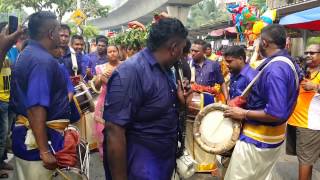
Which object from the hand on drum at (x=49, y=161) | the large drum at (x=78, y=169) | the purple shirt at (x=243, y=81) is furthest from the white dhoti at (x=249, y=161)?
the hand on drum at (x=49, y=161)

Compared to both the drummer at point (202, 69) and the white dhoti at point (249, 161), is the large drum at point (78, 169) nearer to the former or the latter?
the white dhoti at point (249, 161)

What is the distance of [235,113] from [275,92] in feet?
1.43

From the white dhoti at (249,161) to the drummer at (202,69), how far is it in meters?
2.35

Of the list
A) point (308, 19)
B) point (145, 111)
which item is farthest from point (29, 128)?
point (308, 19)

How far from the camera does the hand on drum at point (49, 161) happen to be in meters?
2.76

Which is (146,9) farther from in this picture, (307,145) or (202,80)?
(307,145)

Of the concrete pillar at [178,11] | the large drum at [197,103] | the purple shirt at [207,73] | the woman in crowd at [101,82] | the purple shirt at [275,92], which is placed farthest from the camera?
the concrete pillar at [178,11]

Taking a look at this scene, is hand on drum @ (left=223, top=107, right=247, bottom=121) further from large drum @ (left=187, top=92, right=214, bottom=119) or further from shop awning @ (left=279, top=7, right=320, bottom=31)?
shop awning @ (left=279, top=7, right=320, bottom=31)

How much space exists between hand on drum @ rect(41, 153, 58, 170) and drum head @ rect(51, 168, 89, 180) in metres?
0.11

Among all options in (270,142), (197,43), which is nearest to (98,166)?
(197,43)

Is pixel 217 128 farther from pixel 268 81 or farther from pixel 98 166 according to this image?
pixel 98 166

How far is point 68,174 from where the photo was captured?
9.65 feet

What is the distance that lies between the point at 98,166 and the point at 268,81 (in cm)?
342

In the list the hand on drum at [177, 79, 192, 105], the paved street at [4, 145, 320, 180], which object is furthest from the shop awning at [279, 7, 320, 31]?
the hand on drum at [177, 79, 192, 105]
